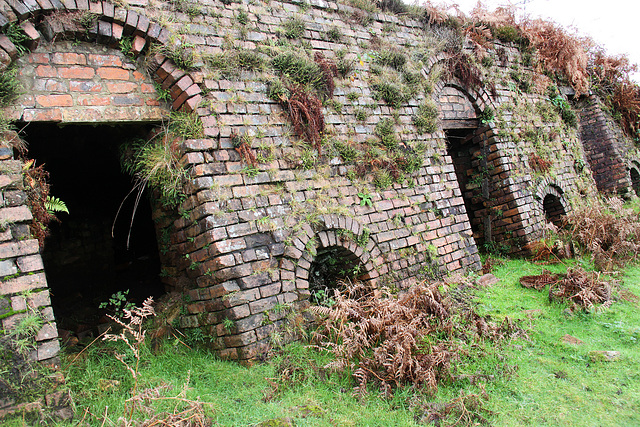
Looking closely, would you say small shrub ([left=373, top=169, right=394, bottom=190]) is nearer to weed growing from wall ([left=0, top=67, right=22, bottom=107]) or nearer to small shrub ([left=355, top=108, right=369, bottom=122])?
small shrub ([left=355, top=108, right=369, bottom=122])

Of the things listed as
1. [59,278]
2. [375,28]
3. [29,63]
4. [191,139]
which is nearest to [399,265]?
[191,139]

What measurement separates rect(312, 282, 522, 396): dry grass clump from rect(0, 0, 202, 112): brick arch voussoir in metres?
2.51

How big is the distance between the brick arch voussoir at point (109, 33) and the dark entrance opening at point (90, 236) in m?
1.74

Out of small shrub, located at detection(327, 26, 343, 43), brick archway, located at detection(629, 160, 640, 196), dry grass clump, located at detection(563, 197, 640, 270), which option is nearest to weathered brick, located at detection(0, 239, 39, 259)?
small shrub, located at detection(327, 26, 343, 43)

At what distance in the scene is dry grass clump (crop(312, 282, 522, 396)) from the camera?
3.17 meters

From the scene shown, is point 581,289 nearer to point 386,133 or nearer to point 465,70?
point 386,133

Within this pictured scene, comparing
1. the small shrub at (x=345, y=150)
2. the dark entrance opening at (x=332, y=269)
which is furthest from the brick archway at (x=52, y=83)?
the dark entrance opening at (x=332, y=269)

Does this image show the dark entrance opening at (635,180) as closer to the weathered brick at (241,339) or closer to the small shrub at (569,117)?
the small shrub at (569,117)

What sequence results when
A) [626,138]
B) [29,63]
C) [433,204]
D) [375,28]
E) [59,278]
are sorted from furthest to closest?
[626,138], [59,278], [375,28], [433,204], [29,63]

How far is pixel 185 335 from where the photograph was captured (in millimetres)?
3871

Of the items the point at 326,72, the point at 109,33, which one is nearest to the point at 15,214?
the point at 109,33

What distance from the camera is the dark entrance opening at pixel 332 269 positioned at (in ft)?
14.5

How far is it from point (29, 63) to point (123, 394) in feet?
9.48

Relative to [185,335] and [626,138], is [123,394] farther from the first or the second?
[626,138]
